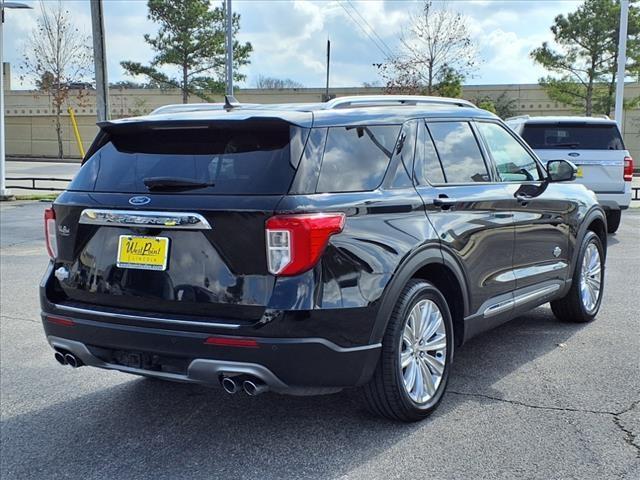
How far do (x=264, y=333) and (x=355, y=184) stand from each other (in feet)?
3.08

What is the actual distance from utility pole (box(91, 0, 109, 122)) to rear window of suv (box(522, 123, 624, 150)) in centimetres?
842

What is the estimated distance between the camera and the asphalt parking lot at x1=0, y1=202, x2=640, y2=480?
11.9 feet

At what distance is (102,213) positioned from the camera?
3785 millimetres

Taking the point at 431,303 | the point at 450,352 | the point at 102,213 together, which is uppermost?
the point at 102,213

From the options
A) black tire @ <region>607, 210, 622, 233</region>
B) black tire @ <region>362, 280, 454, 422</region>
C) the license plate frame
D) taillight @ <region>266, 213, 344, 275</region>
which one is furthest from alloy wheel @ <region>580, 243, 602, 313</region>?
black tire @ <region>607, 210, 622, 233</region>

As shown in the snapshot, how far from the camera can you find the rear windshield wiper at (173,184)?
3.64 m

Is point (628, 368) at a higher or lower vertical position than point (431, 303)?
lower

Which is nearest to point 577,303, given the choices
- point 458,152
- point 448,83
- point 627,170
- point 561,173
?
point 561,173

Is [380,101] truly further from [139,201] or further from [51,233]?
[51,233]

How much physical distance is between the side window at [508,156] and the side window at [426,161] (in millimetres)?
745

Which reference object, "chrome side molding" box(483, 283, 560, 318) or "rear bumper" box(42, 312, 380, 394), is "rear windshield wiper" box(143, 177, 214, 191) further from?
"chrome side molding" box(483, 283, 560, 318)

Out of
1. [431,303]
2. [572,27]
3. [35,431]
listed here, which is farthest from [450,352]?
[572,27]

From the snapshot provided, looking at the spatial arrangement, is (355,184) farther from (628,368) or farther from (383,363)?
(628,368)

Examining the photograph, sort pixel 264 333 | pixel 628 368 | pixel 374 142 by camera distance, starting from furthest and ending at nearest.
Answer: pixel 628 368
pixel 374 142
pixel 264 333
